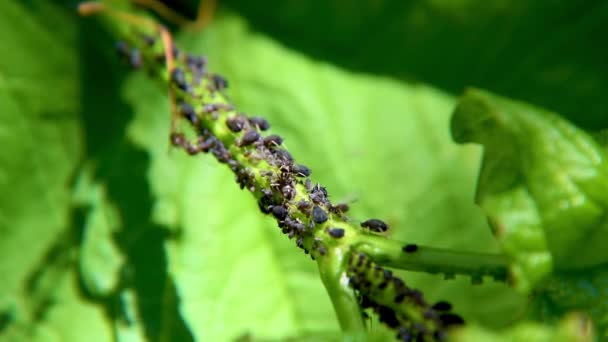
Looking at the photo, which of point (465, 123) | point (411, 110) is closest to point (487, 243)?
point (411, 110)

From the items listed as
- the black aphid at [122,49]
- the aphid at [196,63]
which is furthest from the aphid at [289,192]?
the black aphid at [122,49]

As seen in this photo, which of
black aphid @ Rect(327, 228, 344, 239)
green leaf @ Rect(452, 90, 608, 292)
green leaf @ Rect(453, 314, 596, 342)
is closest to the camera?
green leaf @ Rect(453, 314, 596, 342)

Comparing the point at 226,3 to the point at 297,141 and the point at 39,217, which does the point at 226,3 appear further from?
the point at 39,217

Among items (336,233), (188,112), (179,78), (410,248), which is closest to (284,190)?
(336,233)

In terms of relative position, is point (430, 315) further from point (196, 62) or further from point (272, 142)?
point (196, 62)

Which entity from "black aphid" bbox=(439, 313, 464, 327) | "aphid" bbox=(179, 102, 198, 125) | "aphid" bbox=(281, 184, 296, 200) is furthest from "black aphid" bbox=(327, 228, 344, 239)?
"aphid" bbox=(179, 102, 198, 125)

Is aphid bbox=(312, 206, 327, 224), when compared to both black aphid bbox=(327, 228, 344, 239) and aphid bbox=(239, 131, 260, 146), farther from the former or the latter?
aphid bbox=(239, 131, 260, 146)

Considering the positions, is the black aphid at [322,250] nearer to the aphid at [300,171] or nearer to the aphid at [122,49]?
the aphid at [300,171]
